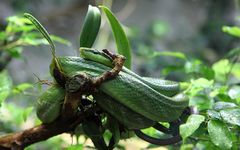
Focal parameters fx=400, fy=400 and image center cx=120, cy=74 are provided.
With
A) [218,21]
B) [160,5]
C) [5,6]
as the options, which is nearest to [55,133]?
[218,21]

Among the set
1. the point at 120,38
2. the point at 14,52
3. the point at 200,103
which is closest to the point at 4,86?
the point at 14,52

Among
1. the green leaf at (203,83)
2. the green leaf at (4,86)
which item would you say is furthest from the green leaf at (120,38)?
the green leaf at (4,86)

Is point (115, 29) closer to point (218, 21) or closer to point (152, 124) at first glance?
point (152, 124)

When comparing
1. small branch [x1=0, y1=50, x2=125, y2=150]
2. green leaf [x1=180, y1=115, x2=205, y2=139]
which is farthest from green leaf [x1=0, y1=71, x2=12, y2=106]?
green leaf [x1=180, y1=115, x2=205, y2=139]

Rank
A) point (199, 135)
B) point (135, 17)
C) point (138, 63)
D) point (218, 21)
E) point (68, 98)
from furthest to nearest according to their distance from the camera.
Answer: point (135, 17) → point (218, 21) → point (138, 63) → point (199, 135) → point (68, 98)

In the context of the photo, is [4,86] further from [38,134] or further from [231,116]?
[231,116]

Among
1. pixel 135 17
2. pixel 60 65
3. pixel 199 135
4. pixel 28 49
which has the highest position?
pixel 135 17

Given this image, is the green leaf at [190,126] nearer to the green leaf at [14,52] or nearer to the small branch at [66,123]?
the small branch at [66,123]
